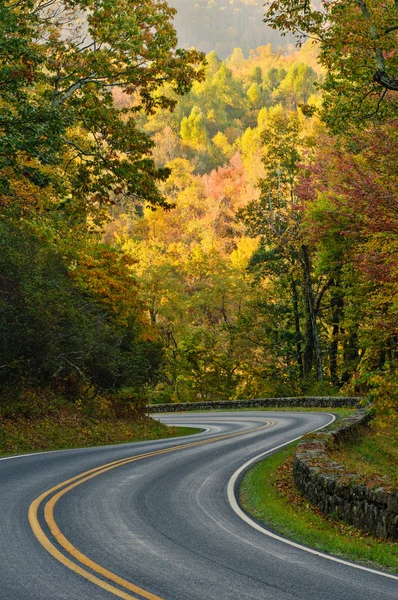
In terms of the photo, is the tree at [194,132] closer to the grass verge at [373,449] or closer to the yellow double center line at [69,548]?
the grass verge at [373,449]

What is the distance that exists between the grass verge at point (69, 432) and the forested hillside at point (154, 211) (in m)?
1.08

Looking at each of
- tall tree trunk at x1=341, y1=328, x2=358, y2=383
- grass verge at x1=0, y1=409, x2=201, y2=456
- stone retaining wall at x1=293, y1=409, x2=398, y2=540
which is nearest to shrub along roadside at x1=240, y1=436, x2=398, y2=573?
stone retaining wall at x1=293, y1=409, x2=398, y2=540

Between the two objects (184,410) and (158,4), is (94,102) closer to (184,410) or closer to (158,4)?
(158,4)

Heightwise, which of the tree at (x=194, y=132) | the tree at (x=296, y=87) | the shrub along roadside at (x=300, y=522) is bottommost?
the shrub along roadside at (x=300, y=522)

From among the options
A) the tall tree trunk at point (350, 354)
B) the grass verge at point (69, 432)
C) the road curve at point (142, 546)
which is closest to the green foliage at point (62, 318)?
the grass verge at point (69, 432)

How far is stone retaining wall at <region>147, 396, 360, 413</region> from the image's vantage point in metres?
34.3

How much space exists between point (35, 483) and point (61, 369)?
12365mm

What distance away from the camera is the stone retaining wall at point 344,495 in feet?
27.2

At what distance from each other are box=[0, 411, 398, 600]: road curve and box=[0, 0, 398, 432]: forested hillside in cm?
631

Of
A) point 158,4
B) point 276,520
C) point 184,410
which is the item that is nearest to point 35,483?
point 276,520

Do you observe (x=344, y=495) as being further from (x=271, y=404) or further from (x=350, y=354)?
(x=350, y=354)

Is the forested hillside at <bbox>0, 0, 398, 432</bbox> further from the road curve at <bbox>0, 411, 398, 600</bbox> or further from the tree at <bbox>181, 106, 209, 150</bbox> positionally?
the tree at <bbox>181, 106, 209, 150</bbox>

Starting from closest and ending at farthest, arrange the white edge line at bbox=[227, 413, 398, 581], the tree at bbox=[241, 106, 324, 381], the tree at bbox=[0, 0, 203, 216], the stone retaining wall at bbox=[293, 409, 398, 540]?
the white edge line at bbox=[227, 413, 398, 581]
the stone retaining wall at bbox=[293, 409, 398, 540]
the tree at bbox=[0, 0, 203, 216]
the tree at bbox=[241, 106, 324, 381]

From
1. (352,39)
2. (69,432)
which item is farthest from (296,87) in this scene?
(352,39)
